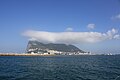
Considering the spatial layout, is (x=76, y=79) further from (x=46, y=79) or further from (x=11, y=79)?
(x=11, y=79)

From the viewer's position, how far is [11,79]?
34.5 metres

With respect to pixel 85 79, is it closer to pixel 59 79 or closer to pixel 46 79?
pixel 59 79

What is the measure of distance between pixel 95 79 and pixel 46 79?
27.4ft

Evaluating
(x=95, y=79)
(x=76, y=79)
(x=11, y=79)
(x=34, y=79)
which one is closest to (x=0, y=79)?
(x=11, y=79)

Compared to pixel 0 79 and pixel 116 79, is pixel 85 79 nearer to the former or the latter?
pixel 116 79

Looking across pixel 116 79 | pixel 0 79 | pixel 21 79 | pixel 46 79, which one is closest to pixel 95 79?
pixel 116 79

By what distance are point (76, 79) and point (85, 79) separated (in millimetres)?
1570

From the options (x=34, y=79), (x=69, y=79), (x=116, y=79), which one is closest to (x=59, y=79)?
(x=69, y=79)

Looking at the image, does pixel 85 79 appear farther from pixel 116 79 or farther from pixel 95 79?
pixel 116 79

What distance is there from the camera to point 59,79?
34.3 metres

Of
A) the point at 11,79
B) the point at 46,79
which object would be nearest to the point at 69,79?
the point at 46,79

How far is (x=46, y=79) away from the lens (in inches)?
1364

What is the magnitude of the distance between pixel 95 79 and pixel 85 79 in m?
1.72

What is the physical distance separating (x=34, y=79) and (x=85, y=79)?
8.73m
